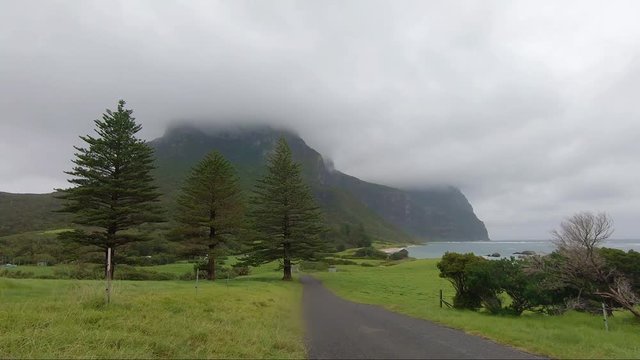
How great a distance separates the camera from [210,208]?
46062 mm

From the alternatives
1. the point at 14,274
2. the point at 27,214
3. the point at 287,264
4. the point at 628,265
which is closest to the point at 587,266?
the point at 628,265

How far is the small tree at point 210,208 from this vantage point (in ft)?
145

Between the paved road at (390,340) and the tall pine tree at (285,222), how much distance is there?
97.8ft

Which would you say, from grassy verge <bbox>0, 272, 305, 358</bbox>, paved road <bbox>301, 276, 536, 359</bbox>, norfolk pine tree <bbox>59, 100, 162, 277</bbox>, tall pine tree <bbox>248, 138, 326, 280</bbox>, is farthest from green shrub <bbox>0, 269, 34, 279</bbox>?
paved road <bbox>301, 276, 536, 359</bbox>

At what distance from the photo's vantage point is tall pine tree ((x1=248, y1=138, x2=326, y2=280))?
162ft

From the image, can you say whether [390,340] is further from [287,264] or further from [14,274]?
[287,264]

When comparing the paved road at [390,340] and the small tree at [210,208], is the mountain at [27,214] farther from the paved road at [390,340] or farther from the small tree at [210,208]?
the paved road at [390,340]

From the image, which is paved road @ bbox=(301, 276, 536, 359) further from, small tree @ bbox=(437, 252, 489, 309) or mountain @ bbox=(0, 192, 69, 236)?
mountain @ bbox=(0, 192, 69, 236)

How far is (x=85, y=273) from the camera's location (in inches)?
1742

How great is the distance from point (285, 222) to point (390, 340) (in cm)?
3736

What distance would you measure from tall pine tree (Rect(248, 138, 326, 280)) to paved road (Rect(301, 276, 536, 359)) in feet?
97.8

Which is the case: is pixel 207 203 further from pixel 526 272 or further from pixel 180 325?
pixel 180 325

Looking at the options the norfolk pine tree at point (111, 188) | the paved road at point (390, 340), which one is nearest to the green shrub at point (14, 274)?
the norfolk pine tree at point (111, 188)

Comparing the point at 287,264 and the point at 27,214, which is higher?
the point at 27,214
